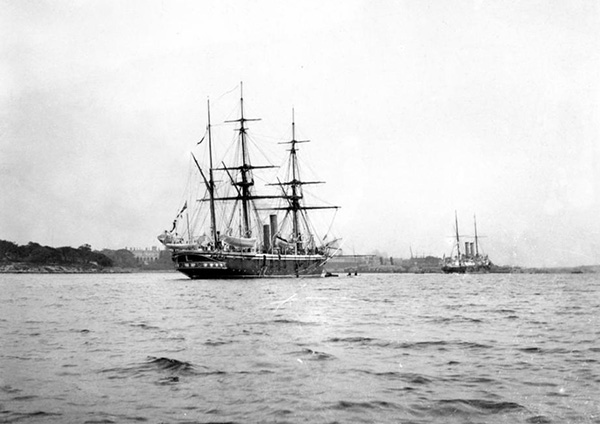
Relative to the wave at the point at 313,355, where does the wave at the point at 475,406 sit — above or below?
below

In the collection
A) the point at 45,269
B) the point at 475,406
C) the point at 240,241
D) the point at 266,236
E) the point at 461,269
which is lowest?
the point at 475,406

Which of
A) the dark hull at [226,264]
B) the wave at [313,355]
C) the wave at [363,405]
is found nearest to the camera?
the wave at [363,405]

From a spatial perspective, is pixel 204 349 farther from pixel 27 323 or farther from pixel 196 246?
pixel 196 246

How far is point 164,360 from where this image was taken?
14.1 m

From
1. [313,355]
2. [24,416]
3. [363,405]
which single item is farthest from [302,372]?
[24,416]

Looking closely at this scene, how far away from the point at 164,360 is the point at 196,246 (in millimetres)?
67351

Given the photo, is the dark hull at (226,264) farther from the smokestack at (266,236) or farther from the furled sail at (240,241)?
the smokestack at (266,236)

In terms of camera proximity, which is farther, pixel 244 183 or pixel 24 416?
pixel 244 183

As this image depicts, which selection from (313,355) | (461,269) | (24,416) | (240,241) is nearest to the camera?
(24,416)

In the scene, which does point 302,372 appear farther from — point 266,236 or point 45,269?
point 45,269

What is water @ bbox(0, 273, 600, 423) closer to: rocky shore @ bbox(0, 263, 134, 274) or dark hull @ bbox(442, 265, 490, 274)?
dark hull @ bbox(442, 265, 490, 274)

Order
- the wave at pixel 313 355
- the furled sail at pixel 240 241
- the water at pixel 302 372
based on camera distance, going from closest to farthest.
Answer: the water at pixel 302 372 < the wave at pixel 313 355 < the furled sail at pixel 240 241

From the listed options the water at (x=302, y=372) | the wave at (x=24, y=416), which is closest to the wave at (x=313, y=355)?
the water at (x=302, y=372)

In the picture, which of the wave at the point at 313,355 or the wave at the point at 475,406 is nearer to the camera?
the wave at the point at 475,406
